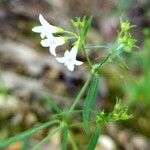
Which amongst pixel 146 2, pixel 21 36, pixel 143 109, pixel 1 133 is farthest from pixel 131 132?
pixel 146 2

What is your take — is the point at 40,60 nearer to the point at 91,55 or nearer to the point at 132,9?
the point at 91,55

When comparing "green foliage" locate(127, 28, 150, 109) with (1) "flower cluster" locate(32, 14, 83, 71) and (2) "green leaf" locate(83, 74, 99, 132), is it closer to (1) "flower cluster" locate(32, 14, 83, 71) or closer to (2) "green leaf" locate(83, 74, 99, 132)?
(2) "green leaf" locate(83, 74, 99, 132)

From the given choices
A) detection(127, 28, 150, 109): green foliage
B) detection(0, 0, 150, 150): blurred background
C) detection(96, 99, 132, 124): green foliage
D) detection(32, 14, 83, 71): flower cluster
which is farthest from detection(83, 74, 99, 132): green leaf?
detection(127, 28, 150, 109): green foliage

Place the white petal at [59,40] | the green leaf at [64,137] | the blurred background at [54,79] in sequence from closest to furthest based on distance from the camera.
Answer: the white petal at [59,40] < the green leaf at [64,137] < the blurred background at [54,79]

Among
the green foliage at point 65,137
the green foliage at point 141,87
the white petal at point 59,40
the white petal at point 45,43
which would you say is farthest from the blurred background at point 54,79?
the white petal at point 45,43

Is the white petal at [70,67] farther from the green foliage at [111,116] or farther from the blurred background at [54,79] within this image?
the blurred background at [54,79]

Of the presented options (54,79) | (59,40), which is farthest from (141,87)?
(59,40)

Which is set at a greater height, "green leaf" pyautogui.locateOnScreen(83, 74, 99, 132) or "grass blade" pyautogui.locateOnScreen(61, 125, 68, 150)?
"green leaf" pyautogui.locateOnScreen(83, 74, 99, 132)

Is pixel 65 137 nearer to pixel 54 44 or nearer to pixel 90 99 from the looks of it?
pixel 90 99
